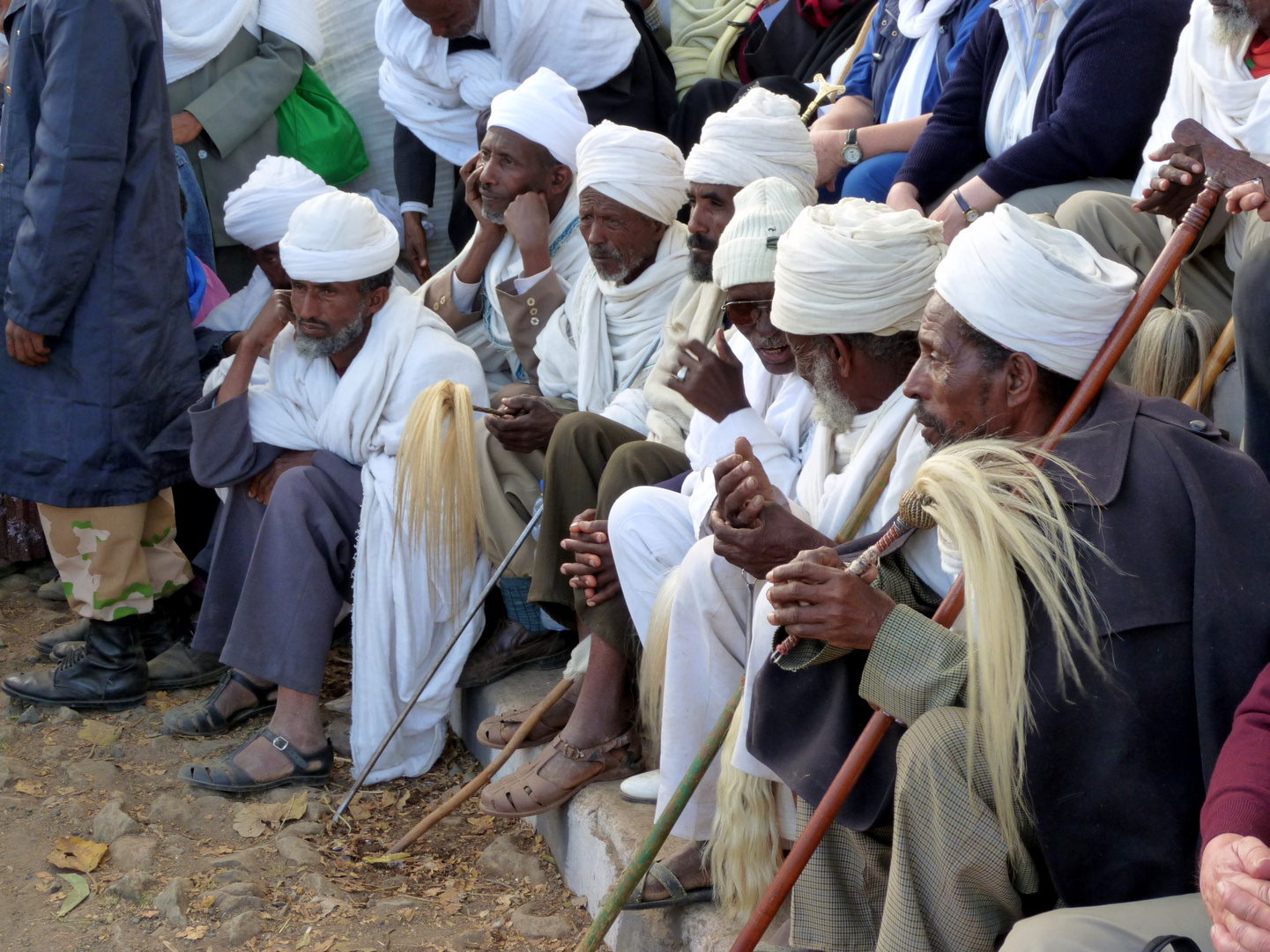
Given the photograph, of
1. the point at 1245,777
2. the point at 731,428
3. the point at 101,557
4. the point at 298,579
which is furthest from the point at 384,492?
the point at 1245,777

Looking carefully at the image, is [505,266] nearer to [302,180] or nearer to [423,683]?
[302,180]

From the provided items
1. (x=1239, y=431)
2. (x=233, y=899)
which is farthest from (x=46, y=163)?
(x=1239, y=431)

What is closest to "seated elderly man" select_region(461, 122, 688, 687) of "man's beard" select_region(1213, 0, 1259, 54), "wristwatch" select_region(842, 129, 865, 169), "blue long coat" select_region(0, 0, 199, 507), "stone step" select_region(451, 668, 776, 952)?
"stone step" select_region(451, 668, 776, 952)

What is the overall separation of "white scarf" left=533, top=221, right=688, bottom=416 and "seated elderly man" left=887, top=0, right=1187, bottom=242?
3.04 feet

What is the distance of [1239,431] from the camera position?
2975 millimetres

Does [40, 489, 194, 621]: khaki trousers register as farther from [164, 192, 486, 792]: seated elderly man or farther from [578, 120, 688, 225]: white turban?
[578, 120, 688, 225]: white turban

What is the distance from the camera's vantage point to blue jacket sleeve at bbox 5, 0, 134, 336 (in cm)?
441

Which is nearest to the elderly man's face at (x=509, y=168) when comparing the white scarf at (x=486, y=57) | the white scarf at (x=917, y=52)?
the white scarf at (x=486, y=57)

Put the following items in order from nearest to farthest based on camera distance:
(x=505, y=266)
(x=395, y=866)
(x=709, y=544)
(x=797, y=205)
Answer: (x=709, y=544) < (x=797, y=205) < (x=395, y=866) < (x=505, y=266)

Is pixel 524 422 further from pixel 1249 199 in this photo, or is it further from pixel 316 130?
pixel 316 130

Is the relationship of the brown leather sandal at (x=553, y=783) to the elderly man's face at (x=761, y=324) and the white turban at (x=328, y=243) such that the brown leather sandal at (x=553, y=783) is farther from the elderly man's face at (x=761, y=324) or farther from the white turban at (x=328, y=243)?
the white turban at (x=328, y=243)

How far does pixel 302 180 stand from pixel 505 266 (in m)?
1.01

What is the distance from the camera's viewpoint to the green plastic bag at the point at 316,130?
6.22m

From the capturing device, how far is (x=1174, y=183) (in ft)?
9.21
